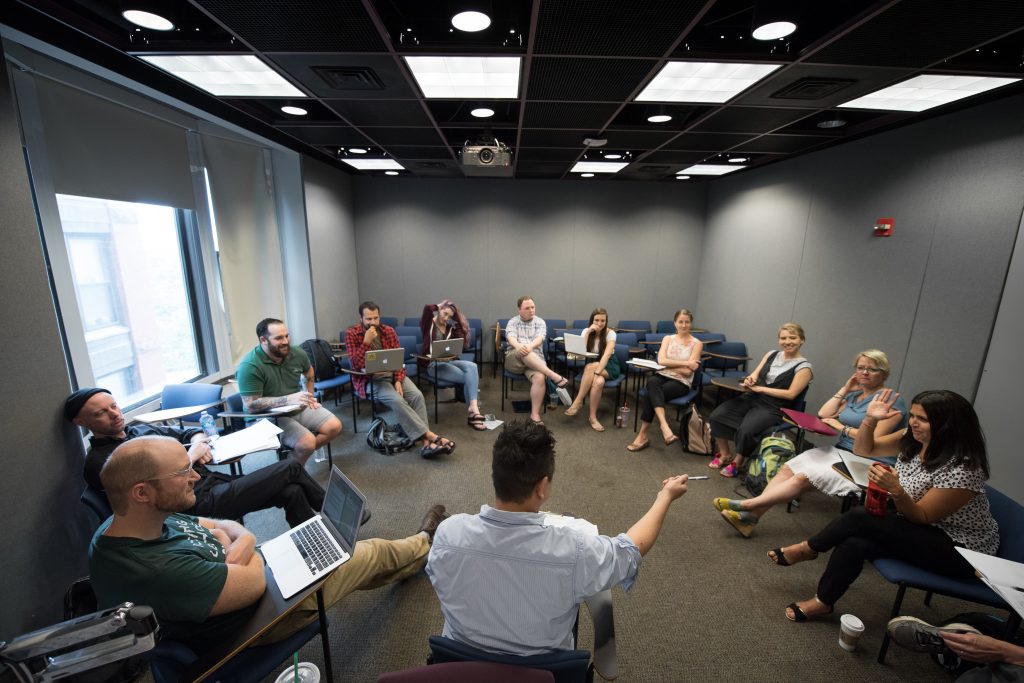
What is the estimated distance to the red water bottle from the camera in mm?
1917

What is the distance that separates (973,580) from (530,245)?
606cm

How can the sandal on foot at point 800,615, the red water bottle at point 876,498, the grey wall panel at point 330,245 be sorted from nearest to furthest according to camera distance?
the red water bottle at point 876,498, the sandal on foot at point 800,615, the grey wall panel at point 330,245

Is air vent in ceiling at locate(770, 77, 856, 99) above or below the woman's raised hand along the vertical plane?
above

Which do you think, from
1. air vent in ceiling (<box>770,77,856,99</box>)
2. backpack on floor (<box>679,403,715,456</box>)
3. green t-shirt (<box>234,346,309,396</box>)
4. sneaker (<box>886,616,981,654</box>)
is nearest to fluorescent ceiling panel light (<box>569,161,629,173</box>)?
air vent in ceiling (<box>770,77,856,99</box>)

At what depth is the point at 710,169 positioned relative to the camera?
18.7 ft

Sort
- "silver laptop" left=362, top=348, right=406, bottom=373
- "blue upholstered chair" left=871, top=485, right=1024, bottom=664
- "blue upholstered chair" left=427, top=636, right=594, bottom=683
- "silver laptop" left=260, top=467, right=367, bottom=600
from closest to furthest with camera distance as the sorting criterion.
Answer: "blue upholstered chair" left=427, top=636, right=594, bottom=683, "silver laptop" left=260, top=467, right=367, bottom=600, "blue upholstered chair" left=871, top=485, right=1024, bottom=664, "silver laptop" left=362, top=348, right=406, bottom=373

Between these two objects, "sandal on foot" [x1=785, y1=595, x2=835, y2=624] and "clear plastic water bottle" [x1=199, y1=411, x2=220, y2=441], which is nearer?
"sandal on foot" [x1=785, y1=595, x2=835, y2=624]

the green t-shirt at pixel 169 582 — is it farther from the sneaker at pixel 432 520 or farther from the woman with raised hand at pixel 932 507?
the woman with raised hand at pixel 932 507

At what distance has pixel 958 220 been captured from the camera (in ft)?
10.4

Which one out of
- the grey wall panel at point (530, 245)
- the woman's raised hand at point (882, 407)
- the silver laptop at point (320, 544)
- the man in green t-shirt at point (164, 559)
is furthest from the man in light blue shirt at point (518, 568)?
the grey wall panel at point (530, 245)

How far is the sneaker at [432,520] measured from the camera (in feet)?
8.58

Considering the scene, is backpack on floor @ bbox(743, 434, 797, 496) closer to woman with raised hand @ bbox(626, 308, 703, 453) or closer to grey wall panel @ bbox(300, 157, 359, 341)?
woman with raised hand @ bbox(626, 308, 703, 453)

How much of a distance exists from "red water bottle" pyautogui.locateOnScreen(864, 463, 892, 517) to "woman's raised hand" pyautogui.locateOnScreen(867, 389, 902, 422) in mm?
694

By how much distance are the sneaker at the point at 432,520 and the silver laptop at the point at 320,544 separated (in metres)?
0.93
